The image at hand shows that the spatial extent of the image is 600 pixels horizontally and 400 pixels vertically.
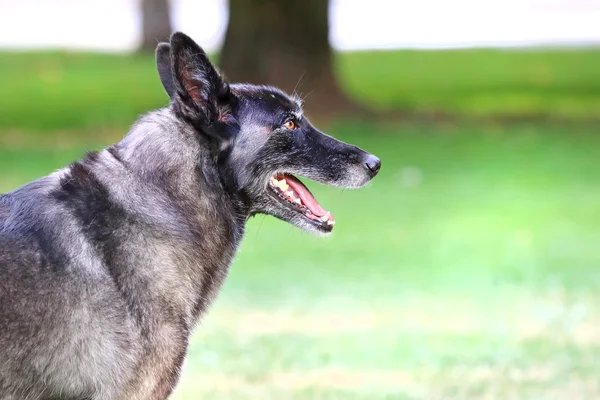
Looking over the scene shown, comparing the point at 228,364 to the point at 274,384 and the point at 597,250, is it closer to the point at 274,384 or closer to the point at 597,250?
the point at 274,384

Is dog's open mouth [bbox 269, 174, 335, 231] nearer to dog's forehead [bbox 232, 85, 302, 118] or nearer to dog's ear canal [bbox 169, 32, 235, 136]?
dog's forehead [bbox 232, 85, 302, 118]

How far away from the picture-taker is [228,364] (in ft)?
27.1

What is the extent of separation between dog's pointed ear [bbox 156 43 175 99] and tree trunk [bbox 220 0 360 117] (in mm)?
14009

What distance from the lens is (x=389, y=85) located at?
25812 mm

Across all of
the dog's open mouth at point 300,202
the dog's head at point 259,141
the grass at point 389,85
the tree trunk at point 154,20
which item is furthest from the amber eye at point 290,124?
the tree trunk at point 154,20

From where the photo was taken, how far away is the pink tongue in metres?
5.69

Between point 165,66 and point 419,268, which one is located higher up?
point 419,268

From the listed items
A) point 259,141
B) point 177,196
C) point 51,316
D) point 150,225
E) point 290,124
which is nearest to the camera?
point 51,316

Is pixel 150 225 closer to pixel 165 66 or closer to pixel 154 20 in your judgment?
pixel 165 66

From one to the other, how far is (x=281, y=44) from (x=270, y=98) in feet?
47.3

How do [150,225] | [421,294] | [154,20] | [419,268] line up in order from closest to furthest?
[150,225] < [421,294] < [419,268] < [154,20]

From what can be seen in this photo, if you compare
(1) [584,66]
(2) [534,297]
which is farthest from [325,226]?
(1) [584,66]

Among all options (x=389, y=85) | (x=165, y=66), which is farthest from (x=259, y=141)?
(x=389, y=85)

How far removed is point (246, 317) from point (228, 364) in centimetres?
141
